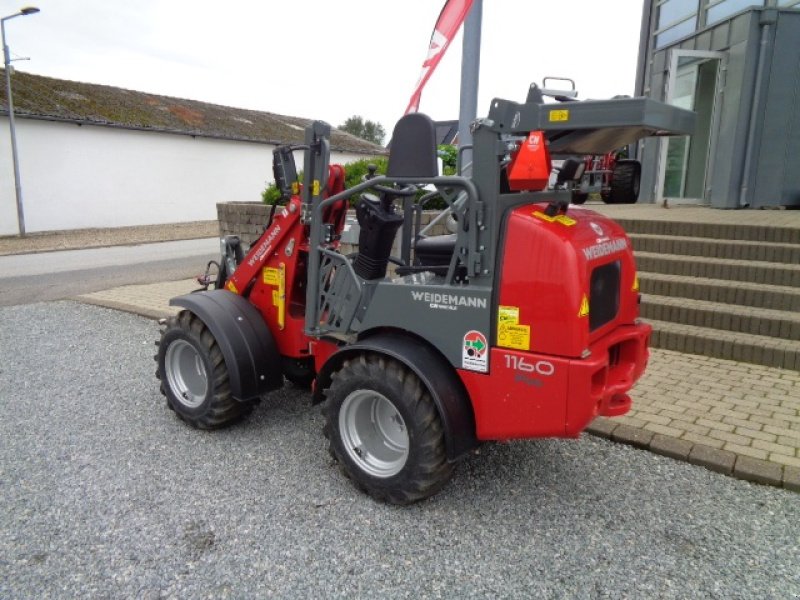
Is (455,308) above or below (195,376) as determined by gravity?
above

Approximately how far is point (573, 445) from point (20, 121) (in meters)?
21.1

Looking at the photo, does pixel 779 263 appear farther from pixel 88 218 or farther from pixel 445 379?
pixel 88 218

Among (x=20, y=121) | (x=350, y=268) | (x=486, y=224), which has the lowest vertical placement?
(x=350, y=268)

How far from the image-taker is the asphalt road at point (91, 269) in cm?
954

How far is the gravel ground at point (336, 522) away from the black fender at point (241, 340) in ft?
1.32

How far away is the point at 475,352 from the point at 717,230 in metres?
5.32

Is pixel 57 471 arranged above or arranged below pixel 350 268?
below

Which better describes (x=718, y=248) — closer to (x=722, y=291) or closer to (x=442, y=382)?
(x=722, y=291)

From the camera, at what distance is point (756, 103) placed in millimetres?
9336

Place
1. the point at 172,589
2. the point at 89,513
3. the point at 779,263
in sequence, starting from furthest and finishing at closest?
the point at 779,263 < the point at 89,513 < the point at 172,589

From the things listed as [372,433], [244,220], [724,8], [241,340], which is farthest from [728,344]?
[724,8]

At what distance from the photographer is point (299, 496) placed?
10.6 feet

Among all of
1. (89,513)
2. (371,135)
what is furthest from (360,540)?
(371,135)

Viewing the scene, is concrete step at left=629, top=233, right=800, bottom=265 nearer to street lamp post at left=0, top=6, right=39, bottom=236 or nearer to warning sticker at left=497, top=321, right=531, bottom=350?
warning sticker at left=497, top=321, right=531, bottom=350
